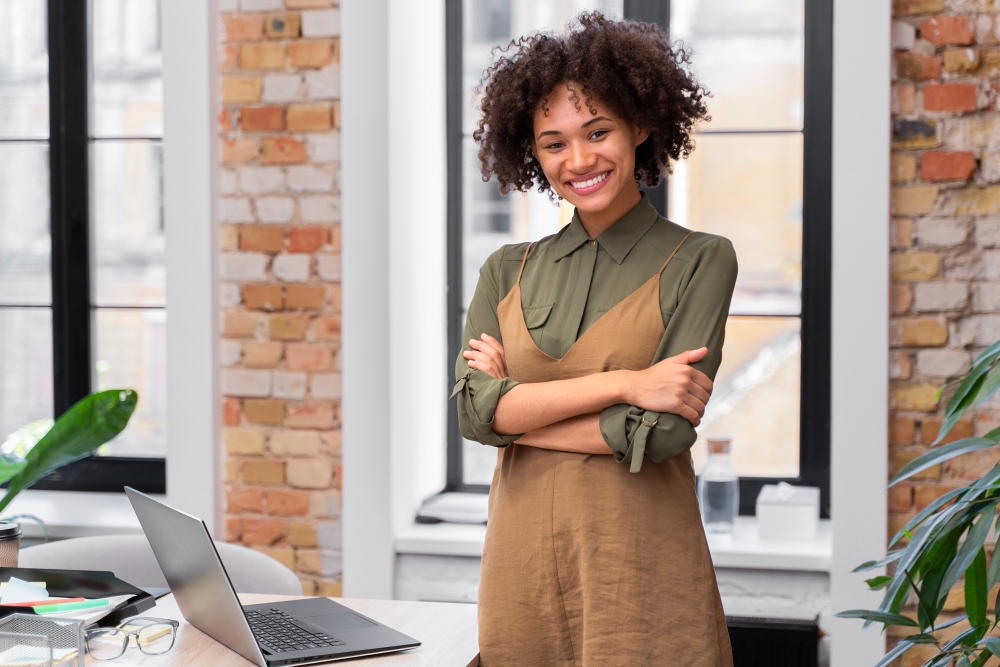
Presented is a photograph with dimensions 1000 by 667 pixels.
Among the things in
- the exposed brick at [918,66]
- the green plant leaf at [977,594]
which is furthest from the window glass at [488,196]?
the green plant leaf at [977,594]

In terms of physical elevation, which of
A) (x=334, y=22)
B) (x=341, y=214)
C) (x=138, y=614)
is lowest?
(x=138, y=614)

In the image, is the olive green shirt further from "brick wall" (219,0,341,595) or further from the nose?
"brick wall" (219,0,341,595)

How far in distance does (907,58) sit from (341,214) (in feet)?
5.17

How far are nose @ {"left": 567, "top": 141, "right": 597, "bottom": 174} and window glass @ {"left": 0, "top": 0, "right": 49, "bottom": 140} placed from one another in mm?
2286

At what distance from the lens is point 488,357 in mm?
1739

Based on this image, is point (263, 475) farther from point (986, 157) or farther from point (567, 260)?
point (986, 157)

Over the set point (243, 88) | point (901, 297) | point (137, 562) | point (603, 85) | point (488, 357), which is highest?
point (243, 88)

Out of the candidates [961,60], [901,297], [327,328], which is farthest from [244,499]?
[961,60]

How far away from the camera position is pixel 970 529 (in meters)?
1.59

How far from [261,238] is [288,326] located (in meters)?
0.27

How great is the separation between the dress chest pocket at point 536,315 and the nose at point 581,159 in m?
0.25

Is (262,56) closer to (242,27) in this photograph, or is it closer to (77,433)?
(242,27)

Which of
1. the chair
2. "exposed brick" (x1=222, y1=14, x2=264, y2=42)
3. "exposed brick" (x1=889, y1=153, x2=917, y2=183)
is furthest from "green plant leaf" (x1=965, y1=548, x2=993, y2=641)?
"exposed brick" (x1=222, y1=14, x2=264, y2=42)

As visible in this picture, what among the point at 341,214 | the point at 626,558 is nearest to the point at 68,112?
the point at 341,214
